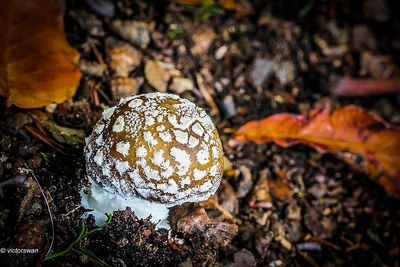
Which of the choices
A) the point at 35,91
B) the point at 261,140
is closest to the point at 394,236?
the point at 261,140

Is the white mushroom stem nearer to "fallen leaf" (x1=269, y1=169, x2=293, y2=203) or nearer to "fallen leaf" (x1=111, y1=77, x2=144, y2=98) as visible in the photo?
"fallen leaf" (x1=111, y1=77, x2=144, y2=98)

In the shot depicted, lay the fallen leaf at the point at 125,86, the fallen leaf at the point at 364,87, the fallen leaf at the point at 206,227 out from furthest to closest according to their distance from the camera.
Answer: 1. the fallen leaf at the point at 364,87
2. the fallen leaf at the point at 125,86
3. the fallen leaf at the point at 206,227

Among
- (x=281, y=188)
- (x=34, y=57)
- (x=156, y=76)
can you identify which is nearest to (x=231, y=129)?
(x=281, y=188)

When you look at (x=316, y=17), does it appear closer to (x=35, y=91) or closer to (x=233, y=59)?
(x=233, y=59)

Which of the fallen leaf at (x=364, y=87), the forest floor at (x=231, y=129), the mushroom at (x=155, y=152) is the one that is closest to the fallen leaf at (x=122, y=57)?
the forest floor at (x=231, y=129)

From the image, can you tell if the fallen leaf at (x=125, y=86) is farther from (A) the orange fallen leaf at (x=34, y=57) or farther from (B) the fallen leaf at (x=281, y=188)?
(B) the fallen leaf at (x=281, y=188)

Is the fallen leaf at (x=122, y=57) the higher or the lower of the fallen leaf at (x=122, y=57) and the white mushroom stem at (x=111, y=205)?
the higher

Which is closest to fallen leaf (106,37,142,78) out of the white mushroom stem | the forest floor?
the forest floor

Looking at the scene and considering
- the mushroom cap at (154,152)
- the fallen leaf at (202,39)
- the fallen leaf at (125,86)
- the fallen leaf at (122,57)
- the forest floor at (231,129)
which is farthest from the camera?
the fallen leaf at (202,39)
